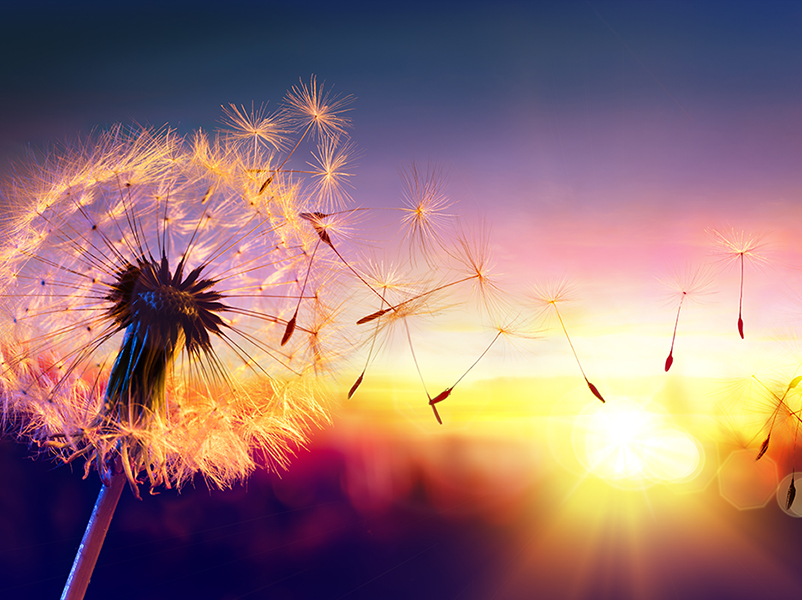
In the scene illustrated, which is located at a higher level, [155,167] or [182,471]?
[155,167]

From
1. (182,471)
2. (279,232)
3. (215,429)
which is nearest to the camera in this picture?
(182,471)

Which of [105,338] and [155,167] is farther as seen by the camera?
[155,167]

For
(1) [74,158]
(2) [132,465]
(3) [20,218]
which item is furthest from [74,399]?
(1) [74,158]

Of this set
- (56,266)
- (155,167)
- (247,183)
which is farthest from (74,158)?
(247,183)

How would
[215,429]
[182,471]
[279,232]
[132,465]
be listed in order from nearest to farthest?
[132,465] → [182,471] → [215,429] → [279,232]

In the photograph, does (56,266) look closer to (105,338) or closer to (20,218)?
(20,218)

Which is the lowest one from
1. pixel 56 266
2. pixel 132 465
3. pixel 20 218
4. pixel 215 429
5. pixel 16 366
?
pixel 132 465
